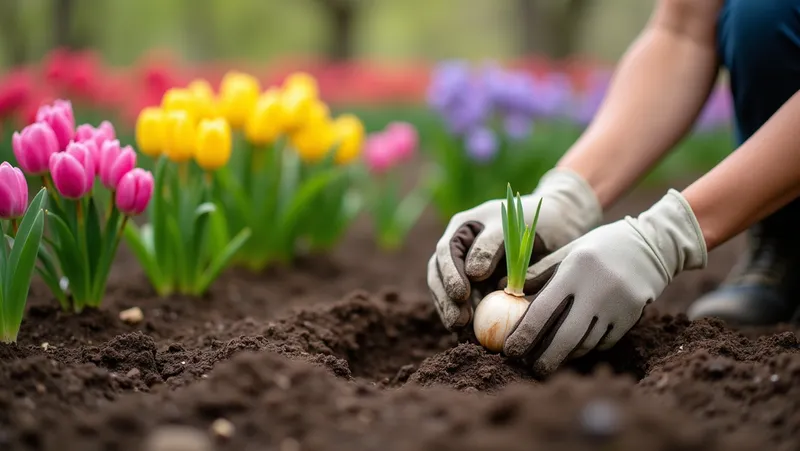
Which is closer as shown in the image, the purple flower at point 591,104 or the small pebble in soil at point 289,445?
the small pebble in soil at point 289,445

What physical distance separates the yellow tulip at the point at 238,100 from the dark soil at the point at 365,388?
759 millimetres

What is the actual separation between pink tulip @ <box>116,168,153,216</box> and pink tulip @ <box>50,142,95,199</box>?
2.6 inches

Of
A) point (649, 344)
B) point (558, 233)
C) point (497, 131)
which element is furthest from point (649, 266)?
point (497, 131)

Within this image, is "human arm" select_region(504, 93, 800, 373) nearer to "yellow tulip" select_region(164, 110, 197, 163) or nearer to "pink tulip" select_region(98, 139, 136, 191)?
"pink tulip" select_region(98, 139, 136, 191)

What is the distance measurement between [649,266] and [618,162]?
44 cm

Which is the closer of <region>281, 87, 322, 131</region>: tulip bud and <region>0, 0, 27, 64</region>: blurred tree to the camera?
<region>281, 87, 322, 131</region>: tulip bud

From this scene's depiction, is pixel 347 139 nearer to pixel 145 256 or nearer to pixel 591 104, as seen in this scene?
pixel 145 256

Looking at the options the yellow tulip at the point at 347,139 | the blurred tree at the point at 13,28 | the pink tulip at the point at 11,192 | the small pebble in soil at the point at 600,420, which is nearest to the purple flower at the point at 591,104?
the yellow tulip at the point at 347,139

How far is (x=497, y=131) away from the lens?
3.71 m

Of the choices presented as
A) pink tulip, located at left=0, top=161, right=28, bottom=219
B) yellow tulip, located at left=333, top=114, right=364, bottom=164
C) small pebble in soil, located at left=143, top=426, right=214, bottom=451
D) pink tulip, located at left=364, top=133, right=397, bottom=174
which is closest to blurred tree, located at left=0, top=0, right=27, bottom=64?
pink tulip, located at left=364, top=133, right=397, bottom=174

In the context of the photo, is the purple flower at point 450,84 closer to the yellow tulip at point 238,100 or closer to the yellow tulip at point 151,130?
the yellow tulip at point 238,100

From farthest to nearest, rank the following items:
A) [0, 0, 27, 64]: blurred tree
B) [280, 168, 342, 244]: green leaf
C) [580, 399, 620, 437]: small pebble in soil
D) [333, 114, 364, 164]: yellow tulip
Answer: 1. [0, 0, 27, 64]: blurred tree
2. [333, 114, 364, 164]: yellow tulip
3. [280, 168, 342, 244]: green leaf
4. [580, 399, 620, 437]: small pebble in soil

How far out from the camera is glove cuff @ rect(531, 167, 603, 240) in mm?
1673

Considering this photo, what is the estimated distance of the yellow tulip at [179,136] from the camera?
1.90 m
